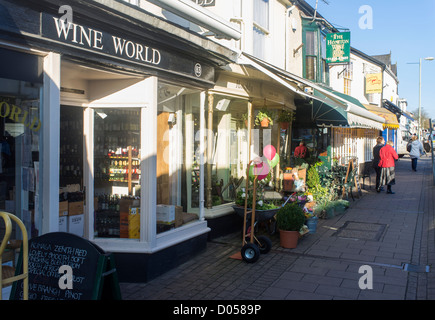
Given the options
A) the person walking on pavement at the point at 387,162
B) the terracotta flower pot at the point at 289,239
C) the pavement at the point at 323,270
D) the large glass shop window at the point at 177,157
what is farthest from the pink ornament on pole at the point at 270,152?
the person walking on pavement at the point at 387,162

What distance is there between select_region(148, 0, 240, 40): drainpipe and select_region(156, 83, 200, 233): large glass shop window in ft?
3.51

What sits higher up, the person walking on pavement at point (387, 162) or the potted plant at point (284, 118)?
the potted plant at point (284, 118)

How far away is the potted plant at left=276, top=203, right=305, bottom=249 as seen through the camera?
7.18 m

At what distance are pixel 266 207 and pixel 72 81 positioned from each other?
12.5 ft

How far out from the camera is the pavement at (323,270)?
A: 5.21 meters

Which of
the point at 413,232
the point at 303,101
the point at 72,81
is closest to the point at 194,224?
the point at 72,81

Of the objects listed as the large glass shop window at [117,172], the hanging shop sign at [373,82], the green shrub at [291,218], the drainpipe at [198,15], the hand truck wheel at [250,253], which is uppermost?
the hanging shop sign at [373,82]

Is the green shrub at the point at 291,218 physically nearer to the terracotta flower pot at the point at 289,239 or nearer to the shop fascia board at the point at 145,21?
the terracotta flower pot at the point at 289,239

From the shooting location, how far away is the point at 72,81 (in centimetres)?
560

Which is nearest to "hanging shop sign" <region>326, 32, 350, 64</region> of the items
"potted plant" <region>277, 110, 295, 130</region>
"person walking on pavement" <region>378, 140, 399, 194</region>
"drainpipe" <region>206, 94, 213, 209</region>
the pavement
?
"person walking on pavement" <region>378, 140, 399, 194</region>

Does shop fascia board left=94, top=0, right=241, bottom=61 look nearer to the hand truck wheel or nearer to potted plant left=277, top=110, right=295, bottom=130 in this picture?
the hand truck wheel

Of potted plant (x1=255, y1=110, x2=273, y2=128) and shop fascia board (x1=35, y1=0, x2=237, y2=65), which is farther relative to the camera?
potted plant (x1=255, y1=110, x2=273, y2=128)

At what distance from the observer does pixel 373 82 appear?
21453 mm

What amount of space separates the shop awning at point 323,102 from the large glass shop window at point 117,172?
241cm
